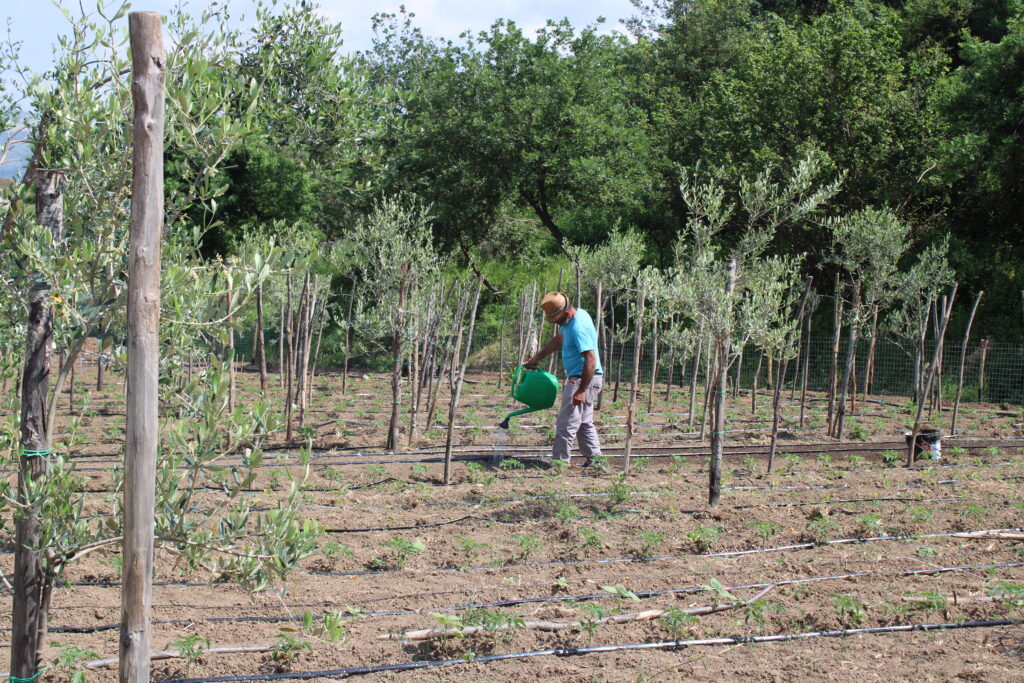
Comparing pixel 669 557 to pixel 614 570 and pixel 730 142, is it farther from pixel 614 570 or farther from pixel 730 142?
pixel 730 142

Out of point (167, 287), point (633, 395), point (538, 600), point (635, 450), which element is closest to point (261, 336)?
point (635, 450)

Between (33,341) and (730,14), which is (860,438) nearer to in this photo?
(33,341)

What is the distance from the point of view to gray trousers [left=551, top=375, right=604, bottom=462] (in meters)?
8.16

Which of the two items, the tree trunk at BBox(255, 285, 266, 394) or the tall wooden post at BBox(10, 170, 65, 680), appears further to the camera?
the tree trunk at BBox(255, 285, 266, 394)

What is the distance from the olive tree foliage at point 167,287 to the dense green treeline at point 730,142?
1345 centimetres

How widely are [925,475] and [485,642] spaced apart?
18.5ft

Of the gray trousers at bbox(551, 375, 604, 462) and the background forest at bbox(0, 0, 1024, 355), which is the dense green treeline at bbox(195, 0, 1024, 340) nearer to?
the background forest at bbox(0, 0, 1024, 355)

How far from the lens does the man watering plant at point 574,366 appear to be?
7906 mm

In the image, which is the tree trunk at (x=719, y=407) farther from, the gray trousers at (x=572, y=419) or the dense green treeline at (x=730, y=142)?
the dense green treeline at (x=730, y=142)

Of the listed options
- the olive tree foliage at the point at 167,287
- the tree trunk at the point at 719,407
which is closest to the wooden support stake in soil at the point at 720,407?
the tree trunk at the point at 719,407

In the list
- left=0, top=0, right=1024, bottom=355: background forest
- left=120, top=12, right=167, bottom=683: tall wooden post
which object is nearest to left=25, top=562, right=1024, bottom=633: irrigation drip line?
left=120, top=12, right=167, bottom=683: tall wooden post

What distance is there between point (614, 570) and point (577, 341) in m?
2.82

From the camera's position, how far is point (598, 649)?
4.32 m

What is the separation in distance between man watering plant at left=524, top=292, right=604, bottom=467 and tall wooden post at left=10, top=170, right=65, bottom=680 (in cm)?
495
